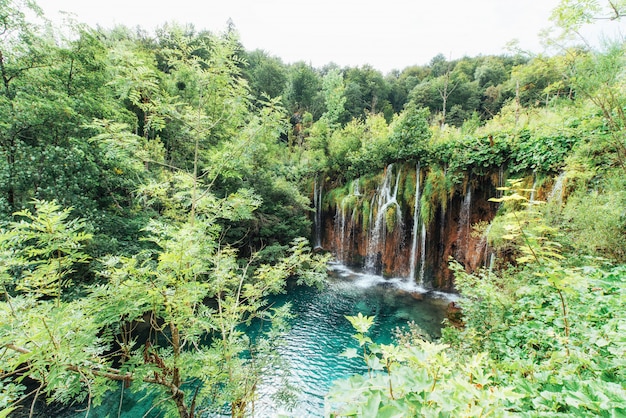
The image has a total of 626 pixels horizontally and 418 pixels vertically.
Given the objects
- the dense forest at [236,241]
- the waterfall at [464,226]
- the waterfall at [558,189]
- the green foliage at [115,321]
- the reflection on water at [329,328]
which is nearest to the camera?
the dense forest at [236,241]

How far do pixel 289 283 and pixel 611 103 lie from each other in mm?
10100

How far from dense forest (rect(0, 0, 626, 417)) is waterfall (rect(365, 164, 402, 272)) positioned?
0.37 metres

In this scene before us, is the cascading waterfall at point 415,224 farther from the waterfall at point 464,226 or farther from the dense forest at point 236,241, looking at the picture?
the waterfall at point 464,226

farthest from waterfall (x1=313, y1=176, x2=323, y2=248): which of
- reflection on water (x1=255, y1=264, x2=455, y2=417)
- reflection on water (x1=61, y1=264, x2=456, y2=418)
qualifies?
reflection on water (x1=255, y1=264, x2=455, y2=417)

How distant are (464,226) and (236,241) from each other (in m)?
8.35

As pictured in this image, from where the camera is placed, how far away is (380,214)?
11.3m

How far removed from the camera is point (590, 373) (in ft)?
5.21

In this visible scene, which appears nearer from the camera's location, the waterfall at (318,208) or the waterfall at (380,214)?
the waterfall at (380,214)

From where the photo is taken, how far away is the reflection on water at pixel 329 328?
4855 millimetres

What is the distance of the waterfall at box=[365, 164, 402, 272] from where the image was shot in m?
11.1

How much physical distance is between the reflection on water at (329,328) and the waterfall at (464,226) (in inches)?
68.8

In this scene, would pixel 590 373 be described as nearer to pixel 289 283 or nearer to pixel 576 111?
pixel 576 111

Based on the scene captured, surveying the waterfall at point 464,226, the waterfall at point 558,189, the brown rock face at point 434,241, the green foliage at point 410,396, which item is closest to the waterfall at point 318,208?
the brown rock face at point 434,241

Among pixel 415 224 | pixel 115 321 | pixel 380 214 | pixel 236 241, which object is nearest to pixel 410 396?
pixel 115 321
